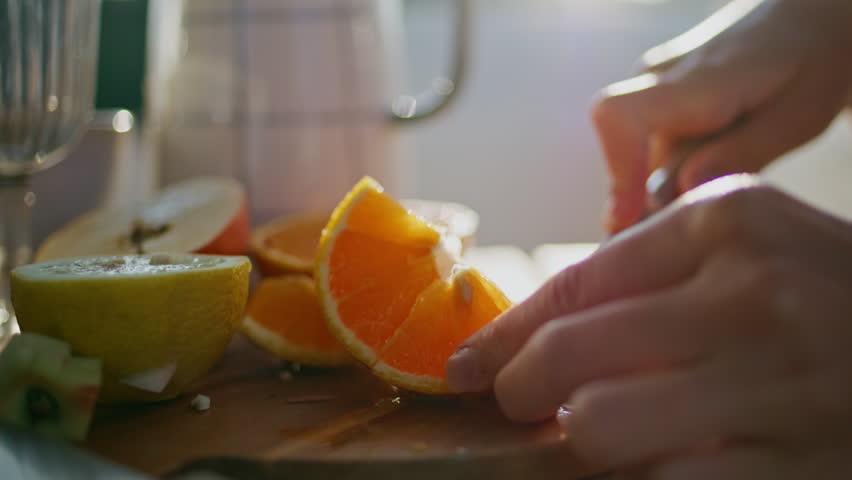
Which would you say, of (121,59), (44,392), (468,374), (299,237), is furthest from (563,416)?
(121,59)

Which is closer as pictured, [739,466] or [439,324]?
[739,466]

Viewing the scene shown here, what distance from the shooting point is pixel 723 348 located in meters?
0.32

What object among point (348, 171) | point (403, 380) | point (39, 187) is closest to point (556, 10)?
point (348, 171)

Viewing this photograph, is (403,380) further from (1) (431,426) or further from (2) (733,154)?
(2) (733,154)

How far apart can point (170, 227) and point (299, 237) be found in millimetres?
132

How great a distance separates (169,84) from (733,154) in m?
0.69

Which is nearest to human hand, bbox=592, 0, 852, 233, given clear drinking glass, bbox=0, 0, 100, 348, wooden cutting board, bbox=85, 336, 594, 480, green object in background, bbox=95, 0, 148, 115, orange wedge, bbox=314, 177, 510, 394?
orange wedge, bbox=314, 177, 510, 394

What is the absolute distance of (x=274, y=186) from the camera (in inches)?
34.6

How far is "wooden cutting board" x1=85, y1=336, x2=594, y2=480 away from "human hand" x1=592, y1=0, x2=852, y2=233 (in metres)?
0.40

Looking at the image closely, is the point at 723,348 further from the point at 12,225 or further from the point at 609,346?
the point at 12,225

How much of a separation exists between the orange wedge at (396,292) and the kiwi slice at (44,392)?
0.55 feet

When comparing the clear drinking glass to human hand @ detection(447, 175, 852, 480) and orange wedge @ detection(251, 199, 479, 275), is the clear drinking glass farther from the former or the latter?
human hand @ detection(447, 175, 852, 480)

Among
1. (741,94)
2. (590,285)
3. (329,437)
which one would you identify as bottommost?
(329,437)

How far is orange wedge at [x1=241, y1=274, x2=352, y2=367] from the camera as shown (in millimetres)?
558
